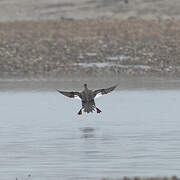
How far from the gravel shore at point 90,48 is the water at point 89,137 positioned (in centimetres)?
643

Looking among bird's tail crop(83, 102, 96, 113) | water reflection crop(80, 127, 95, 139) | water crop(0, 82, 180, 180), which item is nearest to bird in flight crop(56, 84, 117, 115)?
bird's tail crop(83, 102, 96, 113)

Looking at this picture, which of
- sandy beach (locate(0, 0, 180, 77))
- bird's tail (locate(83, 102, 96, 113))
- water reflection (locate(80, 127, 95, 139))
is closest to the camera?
bird's tail (locate(83, 102, 96, 113))

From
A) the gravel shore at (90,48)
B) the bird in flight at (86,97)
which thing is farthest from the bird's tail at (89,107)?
the gravel shore at (90,48)

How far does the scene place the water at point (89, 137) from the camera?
47.6ft

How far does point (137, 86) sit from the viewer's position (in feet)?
99.7

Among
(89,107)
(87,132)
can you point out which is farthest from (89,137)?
(87,132)

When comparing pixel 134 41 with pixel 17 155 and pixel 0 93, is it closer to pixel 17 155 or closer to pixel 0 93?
pixel 0 93

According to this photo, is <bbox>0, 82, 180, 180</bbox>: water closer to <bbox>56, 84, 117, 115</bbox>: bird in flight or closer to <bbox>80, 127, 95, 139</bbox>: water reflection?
<bbox>80, 127, 95, 139</bbox>: water reflection

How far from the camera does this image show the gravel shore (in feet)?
112

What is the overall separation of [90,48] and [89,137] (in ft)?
61.3

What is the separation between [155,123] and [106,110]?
3.14m

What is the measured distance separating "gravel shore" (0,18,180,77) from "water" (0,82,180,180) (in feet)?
21.1

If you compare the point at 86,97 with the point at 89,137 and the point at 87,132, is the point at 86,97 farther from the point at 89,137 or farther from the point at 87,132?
the point at 87,132

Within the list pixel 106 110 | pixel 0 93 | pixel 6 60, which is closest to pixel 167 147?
pixel 106 110
